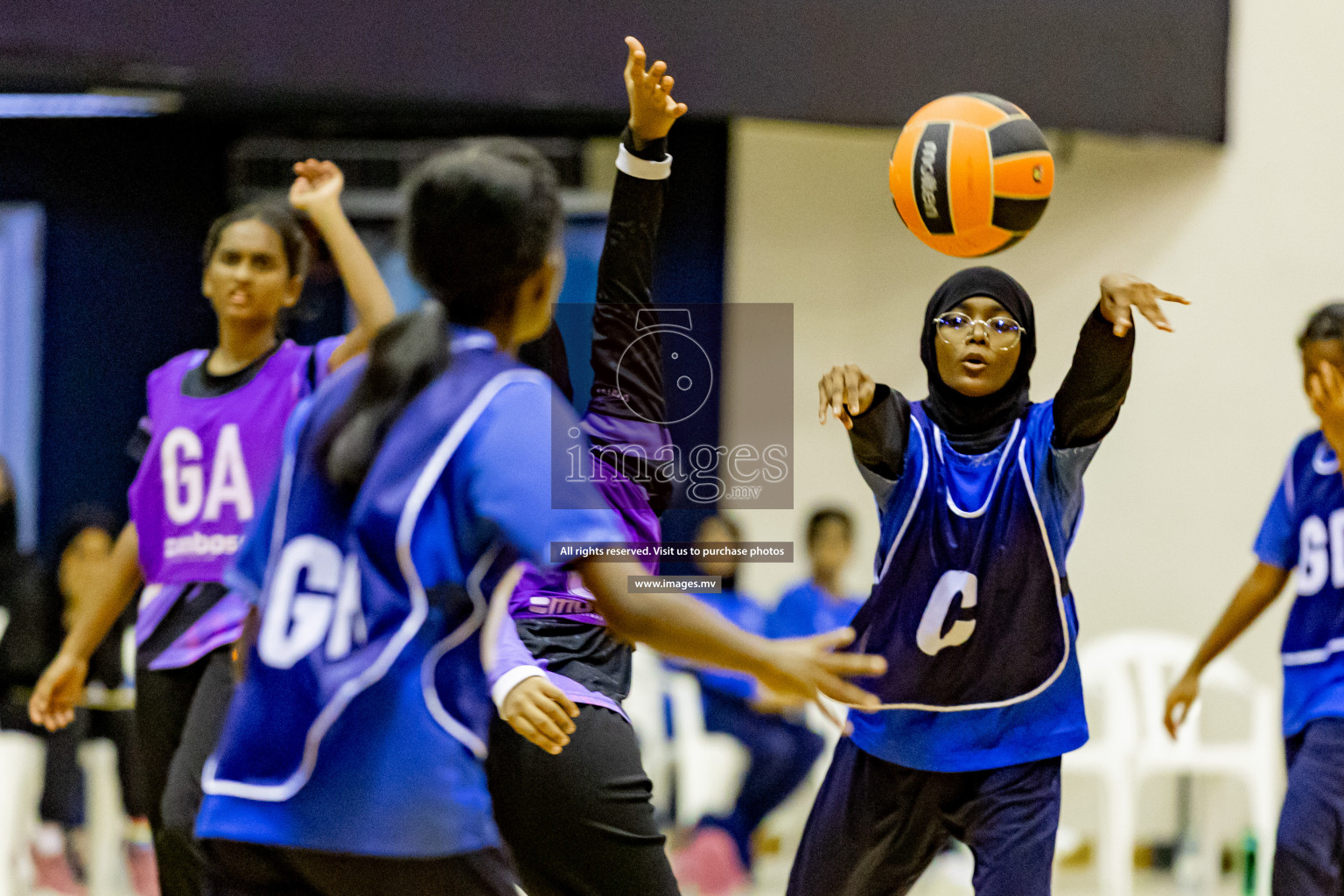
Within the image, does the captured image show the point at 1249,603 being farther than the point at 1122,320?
Yes

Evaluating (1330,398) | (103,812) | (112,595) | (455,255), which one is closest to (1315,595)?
(1330,398)

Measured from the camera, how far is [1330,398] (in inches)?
164

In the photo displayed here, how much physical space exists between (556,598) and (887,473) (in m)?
0.74

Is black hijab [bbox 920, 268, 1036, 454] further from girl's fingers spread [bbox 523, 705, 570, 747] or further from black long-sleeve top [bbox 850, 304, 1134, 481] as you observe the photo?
girl's fingers spread [bbox 523, 705, 570, 747]

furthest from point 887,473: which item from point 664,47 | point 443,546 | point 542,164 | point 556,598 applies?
point 664,47

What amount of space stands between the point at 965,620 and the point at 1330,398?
153 cm

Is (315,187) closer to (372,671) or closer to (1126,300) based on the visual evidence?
(372,671)

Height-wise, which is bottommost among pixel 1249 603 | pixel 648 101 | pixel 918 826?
pixel 918 826

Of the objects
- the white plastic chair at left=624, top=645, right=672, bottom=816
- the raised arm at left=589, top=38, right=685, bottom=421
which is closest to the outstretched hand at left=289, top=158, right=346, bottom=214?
the raised arm at left=589, top=38, right=685, bottom=421

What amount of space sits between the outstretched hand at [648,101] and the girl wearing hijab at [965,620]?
0.64 m

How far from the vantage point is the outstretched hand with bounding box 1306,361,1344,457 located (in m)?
4.16

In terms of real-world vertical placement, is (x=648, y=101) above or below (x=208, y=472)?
above

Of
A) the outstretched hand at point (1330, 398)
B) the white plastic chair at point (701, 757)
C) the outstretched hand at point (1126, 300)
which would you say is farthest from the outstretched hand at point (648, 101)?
the white plastic chair at point (701, 757)

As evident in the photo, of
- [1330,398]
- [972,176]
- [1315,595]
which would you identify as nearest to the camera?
[972,176]
